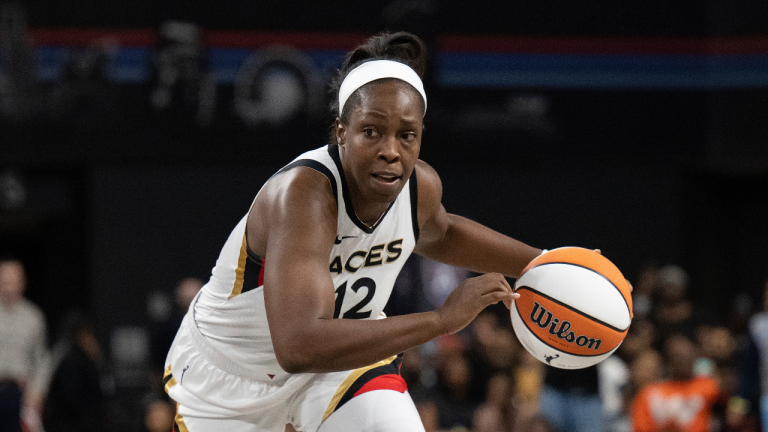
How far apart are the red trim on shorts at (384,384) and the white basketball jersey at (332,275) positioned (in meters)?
0.24

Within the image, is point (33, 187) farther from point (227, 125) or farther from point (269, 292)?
point (269, 292)

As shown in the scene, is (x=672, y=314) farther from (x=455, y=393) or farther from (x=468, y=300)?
(x=468, y=300)

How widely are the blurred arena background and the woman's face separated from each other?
7.50 m

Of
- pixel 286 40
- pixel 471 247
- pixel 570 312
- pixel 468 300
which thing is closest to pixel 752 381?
pixel 471 247

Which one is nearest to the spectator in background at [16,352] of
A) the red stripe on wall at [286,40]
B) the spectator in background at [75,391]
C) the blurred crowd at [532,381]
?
the blurred crowd at [532,381]

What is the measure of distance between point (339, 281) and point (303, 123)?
7.42 metres

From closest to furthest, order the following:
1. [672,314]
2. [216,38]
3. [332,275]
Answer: [332,275] < [672,314] < [216,38]

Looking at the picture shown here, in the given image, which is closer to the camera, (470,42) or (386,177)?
(386,177)

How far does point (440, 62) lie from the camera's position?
10.7 meters

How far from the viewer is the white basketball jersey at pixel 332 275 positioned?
3139mm

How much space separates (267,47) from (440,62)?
1.95 m

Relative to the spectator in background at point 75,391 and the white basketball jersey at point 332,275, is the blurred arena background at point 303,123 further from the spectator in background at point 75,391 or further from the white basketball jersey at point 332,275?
the white basketball jersey at point 332,275

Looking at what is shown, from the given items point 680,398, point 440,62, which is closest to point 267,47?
point 440,62

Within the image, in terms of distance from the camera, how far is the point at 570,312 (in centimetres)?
325
